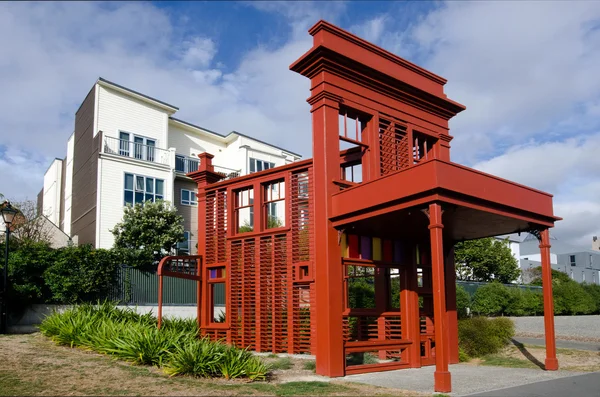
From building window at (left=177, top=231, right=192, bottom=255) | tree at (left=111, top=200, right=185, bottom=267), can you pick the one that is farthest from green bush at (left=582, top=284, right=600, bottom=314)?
tree at (left=111, top=200, right=185, bottom=267)

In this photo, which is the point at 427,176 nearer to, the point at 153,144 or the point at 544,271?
the point at 544,271

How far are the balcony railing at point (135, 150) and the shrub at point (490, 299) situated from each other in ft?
60.5

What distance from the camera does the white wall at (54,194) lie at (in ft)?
126

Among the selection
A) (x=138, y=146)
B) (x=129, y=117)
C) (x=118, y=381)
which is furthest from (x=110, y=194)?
(x=118, y=381)

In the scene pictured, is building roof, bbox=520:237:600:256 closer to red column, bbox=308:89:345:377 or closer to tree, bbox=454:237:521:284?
tree, bbox=454:237:521:284

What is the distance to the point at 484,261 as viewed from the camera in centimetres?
3819

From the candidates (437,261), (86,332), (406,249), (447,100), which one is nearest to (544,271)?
(406,249)

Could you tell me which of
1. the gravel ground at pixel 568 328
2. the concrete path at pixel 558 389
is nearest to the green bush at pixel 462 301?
the gravel ground at pixel 568 328

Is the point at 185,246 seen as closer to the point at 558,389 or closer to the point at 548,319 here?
the point at 548,319

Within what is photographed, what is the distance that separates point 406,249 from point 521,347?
5.38m

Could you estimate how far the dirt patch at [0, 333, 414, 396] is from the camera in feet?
28.8

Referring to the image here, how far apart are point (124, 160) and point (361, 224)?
21083 mm

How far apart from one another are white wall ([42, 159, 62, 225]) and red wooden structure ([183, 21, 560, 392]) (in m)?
26.3

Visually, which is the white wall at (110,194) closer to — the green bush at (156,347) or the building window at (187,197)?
the building window at (187,197)
